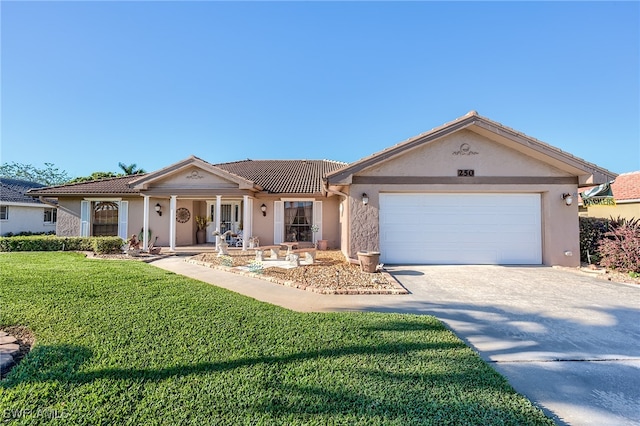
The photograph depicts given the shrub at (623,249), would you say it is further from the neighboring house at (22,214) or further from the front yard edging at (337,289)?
the neighboring house at (22,214)

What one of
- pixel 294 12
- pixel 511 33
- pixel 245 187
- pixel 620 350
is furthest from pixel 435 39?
pixel 620 350

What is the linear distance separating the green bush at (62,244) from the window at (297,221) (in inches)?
339

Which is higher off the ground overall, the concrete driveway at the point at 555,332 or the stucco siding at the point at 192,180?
the stucco siding at the point at 192,180

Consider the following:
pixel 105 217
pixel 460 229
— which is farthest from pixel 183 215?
pixel 460 229

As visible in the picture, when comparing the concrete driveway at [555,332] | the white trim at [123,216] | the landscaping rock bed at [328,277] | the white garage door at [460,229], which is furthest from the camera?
the white trim at [123,216]

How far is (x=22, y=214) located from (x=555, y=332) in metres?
34.6

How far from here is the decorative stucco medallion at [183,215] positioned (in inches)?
658

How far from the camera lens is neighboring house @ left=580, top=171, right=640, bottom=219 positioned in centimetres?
1583

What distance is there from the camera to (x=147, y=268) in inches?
364

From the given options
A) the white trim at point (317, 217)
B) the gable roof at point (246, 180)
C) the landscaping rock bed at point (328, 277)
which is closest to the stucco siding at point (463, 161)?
the landscaping rock bed at point (328, 277)

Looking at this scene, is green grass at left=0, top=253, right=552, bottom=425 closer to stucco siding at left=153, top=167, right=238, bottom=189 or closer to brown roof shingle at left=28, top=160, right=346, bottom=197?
brown roof shingle at left=28, top=160, right=346, bottom=197

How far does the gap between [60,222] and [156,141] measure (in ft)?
27.3

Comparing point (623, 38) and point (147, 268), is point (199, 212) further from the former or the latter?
point (623, 38)

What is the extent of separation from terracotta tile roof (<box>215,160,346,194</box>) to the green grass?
362 inches
